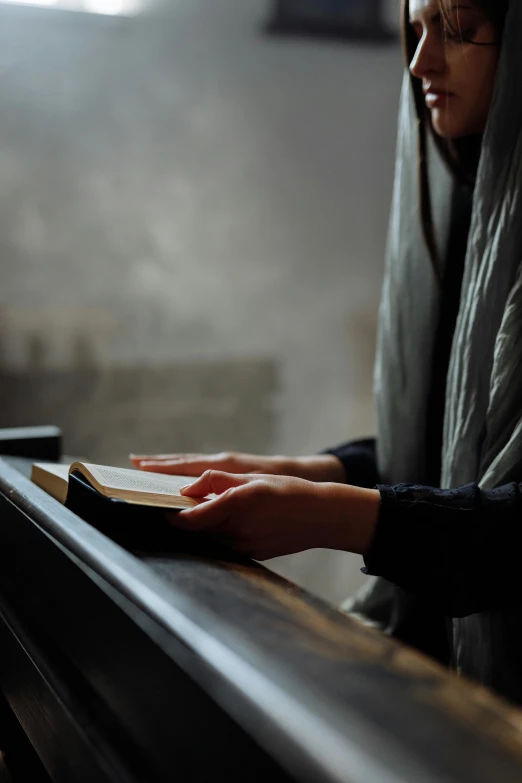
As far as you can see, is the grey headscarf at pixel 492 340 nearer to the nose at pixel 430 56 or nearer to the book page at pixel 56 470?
the nose at pixel 430 56

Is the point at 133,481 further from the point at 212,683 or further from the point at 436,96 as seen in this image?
the point at 436,96

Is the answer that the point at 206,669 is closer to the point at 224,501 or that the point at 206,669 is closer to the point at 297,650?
the point at 297,650

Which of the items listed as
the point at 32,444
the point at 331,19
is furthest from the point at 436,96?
the point at 331,19

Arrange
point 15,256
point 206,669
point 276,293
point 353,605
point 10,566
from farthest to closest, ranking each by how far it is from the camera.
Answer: point 276,293 → point 15,256 → point 353,605 → point 10,566 → point 206,669

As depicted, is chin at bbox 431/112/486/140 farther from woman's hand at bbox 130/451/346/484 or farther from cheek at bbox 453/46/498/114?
woman's hand at bbox 130/451/346/484

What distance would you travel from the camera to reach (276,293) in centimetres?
239

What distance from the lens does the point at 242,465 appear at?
110 centimetres

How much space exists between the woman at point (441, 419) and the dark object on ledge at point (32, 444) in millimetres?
279

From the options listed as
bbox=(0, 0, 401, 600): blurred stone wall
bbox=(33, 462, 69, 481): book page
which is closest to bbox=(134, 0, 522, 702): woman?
bbox=(33, 462, 69, 481): book page

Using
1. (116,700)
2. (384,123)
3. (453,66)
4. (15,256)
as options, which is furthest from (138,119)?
(116,700)

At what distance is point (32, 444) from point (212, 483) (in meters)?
0.58

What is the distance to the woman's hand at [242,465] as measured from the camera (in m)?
1.06

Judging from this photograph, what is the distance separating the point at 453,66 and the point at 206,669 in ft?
2.66

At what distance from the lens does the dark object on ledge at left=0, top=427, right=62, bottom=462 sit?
1.26 metres
